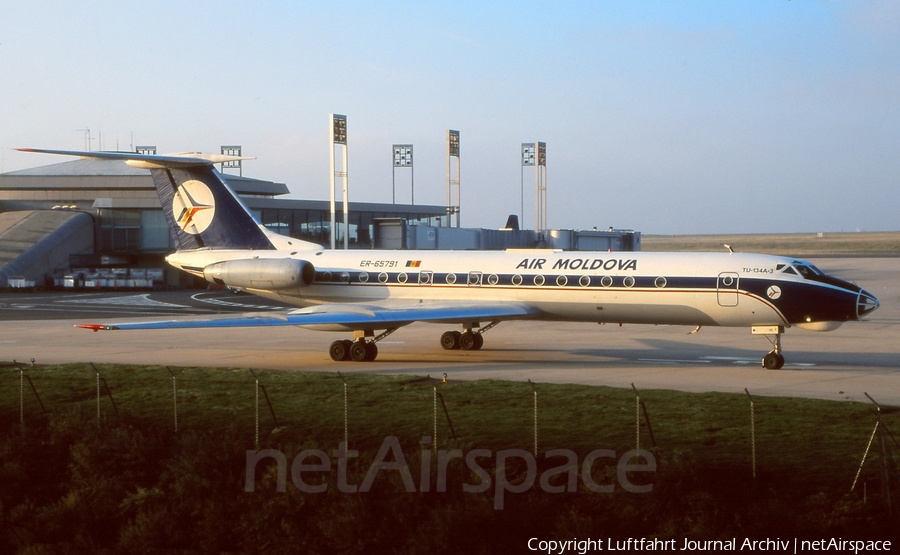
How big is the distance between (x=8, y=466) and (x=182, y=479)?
362cm

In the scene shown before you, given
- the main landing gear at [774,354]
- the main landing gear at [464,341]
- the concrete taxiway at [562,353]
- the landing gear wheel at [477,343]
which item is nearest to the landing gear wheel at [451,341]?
the main landing gear at [464,341]

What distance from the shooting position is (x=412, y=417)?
62.3 ft

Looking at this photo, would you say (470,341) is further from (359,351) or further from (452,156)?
(452,156)

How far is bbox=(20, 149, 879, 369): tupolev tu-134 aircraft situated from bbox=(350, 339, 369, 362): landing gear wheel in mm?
29

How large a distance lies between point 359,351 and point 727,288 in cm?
1036

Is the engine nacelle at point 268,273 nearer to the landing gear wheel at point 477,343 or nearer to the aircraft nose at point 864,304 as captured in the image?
Result: the landing gear wheel at point 477,343

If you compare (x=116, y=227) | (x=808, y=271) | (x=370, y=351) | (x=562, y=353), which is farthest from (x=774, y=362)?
(x=116, y=227)

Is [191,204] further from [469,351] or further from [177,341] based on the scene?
[469,351]

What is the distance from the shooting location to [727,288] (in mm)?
25594

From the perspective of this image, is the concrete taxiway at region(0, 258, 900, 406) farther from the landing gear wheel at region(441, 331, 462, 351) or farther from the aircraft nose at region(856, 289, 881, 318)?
the aircraft nose at region(856, 289, 881, 318)

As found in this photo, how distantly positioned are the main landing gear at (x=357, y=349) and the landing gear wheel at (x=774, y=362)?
34.0ft

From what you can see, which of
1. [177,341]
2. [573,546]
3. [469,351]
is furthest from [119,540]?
[177,341]

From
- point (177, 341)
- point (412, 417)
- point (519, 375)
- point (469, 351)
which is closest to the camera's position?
point (412, 417)

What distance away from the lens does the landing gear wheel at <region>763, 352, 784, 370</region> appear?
2544 centimetres
